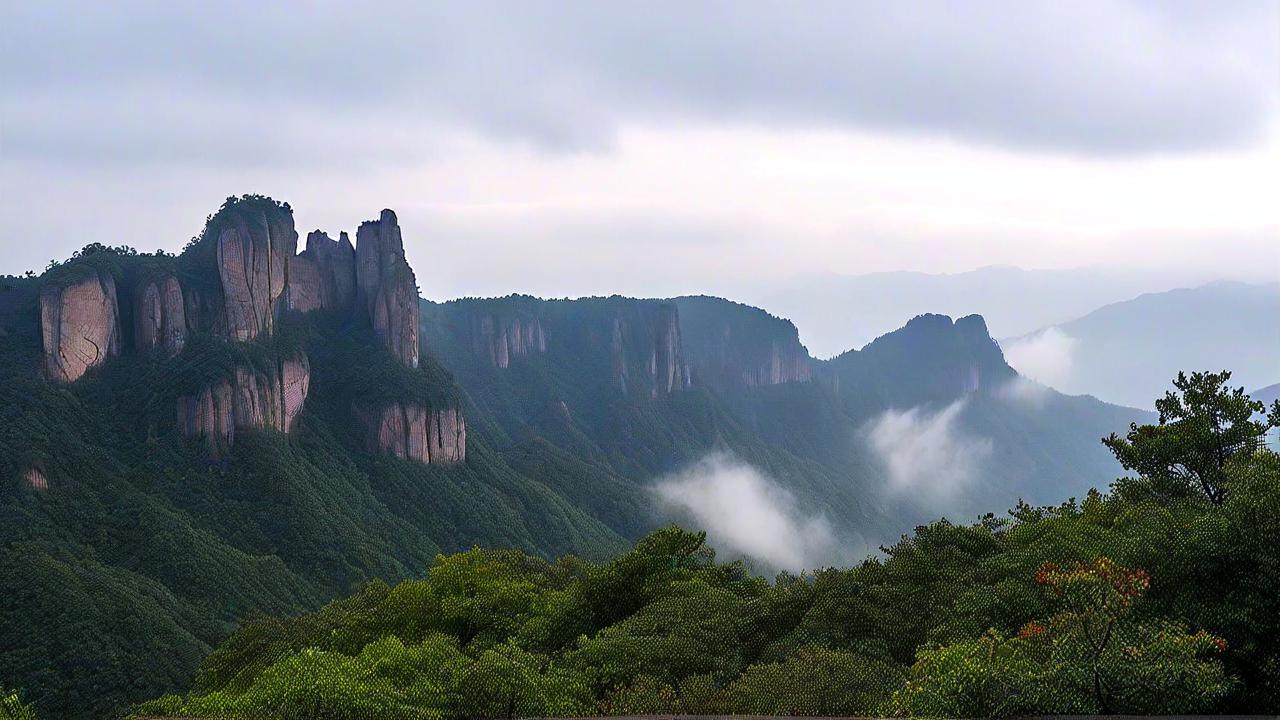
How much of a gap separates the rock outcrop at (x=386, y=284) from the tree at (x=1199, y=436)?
333 feet

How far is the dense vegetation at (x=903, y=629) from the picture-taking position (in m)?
10.7

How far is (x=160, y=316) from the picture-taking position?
8869 centimetres

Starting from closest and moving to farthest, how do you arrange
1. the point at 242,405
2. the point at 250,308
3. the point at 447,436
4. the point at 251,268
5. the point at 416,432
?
the point at 242,405 → the point at 250,308 → the point at 251,268 → the point at 416,432 → the point at 447,436

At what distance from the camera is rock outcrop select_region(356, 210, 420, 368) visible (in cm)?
11319

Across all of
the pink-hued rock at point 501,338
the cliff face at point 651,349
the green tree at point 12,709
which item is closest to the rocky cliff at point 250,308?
the pink-hued rock at point 501,338

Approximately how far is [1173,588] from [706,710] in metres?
7.52

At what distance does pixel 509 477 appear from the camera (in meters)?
111

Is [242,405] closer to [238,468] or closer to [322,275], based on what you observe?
[238,468]

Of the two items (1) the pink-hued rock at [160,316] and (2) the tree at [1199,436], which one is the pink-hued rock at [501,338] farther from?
(2) the tree at [1199,436]

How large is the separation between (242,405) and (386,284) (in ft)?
102

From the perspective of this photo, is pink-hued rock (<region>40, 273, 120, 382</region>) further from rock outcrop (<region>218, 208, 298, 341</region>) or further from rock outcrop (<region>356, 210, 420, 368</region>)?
rock outcrop (<region>356, 210, 420, 368</region>)

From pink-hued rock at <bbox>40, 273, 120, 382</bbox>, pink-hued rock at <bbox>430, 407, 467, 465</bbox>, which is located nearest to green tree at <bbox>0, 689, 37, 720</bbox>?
pink-hued rock at <bbox>40, 273, 120, 382</bbox>

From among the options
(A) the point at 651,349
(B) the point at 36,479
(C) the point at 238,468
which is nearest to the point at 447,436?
(C) the point at 238,468

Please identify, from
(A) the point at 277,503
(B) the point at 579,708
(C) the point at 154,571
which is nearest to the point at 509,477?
(A) the point at 277,503
